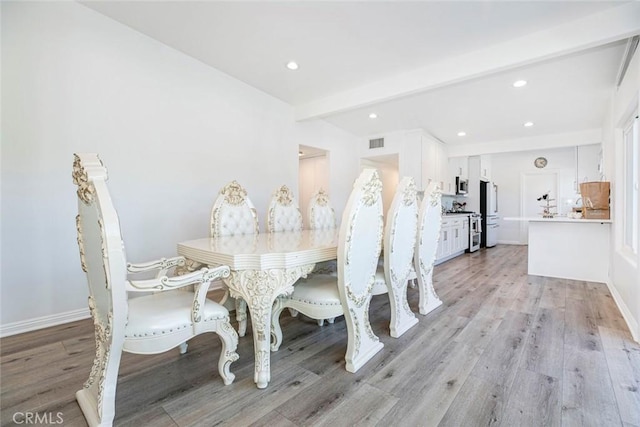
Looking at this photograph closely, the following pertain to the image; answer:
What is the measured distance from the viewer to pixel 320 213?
3346 mm

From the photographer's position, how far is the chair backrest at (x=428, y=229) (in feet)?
8.76

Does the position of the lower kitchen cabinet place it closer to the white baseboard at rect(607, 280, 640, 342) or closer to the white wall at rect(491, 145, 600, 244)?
the white baseboard at rect(607, 280, 640, 342)

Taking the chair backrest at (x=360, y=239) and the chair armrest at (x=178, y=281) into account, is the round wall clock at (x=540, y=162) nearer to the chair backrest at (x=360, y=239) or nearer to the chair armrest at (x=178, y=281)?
the chair backrest at (x=360, y=239)

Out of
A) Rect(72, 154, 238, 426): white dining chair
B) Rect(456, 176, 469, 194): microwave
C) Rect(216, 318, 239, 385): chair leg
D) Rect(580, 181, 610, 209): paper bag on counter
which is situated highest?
Rect(456, 176, 469, 194): microwave

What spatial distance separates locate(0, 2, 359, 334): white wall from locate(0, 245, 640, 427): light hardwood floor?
1.83 feet

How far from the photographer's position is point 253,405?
4.64 ft

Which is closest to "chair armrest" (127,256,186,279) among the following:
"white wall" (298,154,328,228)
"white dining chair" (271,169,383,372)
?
"white dining chair" (271,169,383,372)

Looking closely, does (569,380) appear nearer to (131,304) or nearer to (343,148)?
(131,304)

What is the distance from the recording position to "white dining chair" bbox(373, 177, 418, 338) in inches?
83.2

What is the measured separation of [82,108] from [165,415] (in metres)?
2.54

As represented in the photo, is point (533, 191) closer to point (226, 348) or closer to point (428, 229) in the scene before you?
point (428, 229)

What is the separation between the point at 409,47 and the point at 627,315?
10.1 ft

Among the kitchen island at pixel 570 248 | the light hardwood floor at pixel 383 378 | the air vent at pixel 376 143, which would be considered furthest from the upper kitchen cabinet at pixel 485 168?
the light hardwood floor at pixel 383 378

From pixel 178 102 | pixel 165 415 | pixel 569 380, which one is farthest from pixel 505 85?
pixel 165 415
